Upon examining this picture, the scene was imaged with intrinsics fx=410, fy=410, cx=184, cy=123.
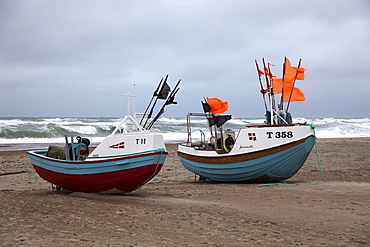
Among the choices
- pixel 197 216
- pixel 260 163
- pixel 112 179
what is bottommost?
pixel 197 216

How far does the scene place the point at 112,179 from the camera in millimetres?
9062

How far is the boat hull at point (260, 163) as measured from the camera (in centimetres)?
1092

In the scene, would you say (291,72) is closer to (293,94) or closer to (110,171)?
(293,94)

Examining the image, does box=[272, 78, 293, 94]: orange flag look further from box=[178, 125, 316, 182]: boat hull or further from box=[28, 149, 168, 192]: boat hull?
box=[28, 149, 168, 192]: boat hull

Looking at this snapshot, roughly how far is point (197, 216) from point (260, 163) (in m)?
4.57

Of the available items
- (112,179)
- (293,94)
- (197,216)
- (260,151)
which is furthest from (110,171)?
(293,94)

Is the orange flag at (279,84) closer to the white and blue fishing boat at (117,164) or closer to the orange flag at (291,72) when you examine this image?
the orange flag at (291,72)

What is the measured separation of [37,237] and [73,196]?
12.4 ft

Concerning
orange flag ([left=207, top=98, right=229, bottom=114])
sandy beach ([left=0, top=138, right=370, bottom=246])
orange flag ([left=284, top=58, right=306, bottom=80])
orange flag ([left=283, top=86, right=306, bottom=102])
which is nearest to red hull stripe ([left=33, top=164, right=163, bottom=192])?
sandy beach ([left=0, top=138, right=370, bottom=246])

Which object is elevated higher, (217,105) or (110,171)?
(217,105)

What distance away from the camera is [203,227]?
6.25 m

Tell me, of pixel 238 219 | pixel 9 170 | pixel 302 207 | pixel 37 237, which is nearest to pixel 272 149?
pixel 302 207

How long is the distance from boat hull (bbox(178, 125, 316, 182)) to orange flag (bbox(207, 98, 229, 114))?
1.61m

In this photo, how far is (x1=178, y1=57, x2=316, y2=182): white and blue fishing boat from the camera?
10891 millimetres
